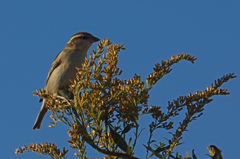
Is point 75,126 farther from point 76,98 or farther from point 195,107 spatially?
point 195,107

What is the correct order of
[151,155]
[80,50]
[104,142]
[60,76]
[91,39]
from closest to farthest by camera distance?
[151,155], [104,142], [60,76], [80,50], [91,39]

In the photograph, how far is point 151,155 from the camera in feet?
8.46

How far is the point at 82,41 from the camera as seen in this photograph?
7.82 metres

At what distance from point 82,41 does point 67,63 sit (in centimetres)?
118

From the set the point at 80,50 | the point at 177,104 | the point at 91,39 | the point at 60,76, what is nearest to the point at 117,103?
the point at 177,104

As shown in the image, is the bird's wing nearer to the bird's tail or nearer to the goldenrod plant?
the bird's tail

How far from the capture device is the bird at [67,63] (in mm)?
6590

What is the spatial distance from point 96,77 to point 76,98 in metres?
0.25

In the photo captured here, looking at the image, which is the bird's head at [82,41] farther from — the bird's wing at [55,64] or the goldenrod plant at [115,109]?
the goldenrod plant at [115,109]

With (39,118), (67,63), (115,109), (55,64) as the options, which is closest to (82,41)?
(55,64)

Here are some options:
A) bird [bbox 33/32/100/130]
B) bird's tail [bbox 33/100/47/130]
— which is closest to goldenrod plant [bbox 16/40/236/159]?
bird [bbox 33/32/100/130]

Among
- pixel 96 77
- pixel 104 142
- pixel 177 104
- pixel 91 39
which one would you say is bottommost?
pixel 104 142

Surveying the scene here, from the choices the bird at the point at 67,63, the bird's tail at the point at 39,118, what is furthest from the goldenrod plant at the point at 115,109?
the bird's tail at the point at 39,118

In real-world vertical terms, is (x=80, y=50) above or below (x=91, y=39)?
below
